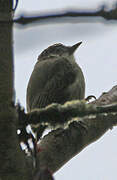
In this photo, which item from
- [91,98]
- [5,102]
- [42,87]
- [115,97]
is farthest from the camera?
[42,87]

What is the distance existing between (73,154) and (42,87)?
1884 millimetres

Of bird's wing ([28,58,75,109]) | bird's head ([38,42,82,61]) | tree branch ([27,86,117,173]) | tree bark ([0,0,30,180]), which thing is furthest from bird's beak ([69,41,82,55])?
tree bark ([0,0,30,180])

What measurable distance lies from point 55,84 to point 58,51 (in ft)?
5.20

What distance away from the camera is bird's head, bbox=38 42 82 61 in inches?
240

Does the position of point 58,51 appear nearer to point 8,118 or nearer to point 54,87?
point 54,87

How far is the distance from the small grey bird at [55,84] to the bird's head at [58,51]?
1.71 ft

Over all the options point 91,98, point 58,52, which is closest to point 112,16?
point 91,98

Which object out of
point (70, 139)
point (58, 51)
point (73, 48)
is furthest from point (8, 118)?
point (58, 51)

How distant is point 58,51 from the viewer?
6.32m

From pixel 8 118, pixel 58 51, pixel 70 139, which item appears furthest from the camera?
pixel 58 51

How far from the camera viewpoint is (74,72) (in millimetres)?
5141

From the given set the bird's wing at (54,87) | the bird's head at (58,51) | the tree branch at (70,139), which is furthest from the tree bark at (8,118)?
the bird's head at (58,51)

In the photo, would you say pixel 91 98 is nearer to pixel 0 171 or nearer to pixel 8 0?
pixel 0 171

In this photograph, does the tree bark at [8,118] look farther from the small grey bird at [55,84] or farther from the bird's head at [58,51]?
the bird's head at [58,51]
